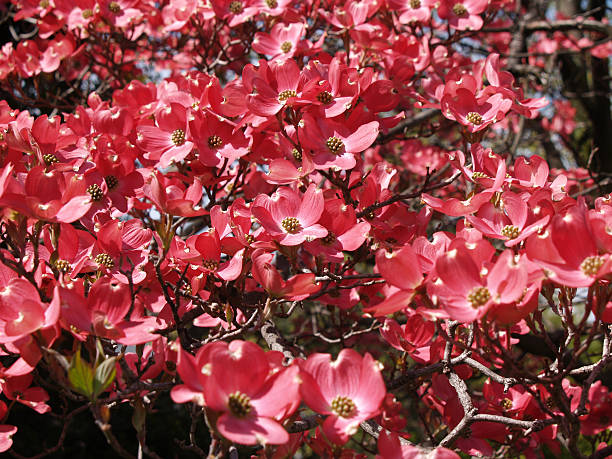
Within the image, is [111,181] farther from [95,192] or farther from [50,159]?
[50,159]

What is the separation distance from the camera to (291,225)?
4.56 ft

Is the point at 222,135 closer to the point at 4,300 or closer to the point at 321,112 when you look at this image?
the point at 321,112

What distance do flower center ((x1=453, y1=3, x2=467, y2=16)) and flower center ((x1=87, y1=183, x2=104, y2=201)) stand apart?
174 centimetres

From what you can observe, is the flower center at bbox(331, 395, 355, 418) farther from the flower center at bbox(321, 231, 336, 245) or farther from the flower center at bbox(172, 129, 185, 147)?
the flower center at bbox(172, 129, 185, 147)

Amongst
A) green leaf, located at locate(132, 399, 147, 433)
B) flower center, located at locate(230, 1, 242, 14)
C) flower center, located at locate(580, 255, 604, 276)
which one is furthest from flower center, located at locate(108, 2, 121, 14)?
flower center, located at locate(580, 255, 604, 276)

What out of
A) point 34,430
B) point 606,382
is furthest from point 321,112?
point 34,430

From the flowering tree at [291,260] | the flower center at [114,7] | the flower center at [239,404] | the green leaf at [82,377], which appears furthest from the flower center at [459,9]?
the green leaf at [82,377]

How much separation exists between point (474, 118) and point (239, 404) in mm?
1203

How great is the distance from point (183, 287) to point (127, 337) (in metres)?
0.52

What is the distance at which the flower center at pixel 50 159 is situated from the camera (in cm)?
154

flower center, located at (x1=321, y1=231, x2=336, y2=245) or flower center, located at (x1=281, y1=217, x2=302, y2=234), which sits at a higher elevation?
flower center, located at (x1=281, y1=217, x2=302, y2=234)

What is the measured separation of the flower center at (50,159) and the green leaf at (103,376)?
854mm

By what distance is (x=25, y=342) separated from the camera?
3.25 ft

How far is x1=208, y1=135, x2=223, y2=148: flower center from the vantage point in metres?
1.64
